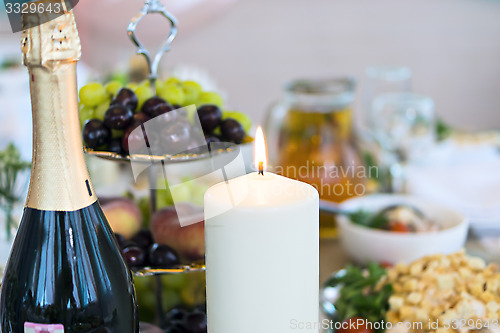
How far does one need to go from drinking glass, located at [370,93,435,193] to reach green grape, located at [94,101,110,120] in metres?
0.70

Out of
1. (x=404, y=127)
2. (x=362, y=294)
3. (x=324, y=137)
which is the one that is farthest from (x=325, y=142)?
(x=362, y=294)

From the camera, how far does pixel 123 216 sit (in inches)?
19.2

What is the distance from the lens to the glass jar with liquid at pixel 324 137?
0.89m

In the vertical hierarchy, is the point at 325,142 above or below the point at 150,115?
below

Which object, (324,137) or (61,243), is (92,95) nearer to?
(61,243)

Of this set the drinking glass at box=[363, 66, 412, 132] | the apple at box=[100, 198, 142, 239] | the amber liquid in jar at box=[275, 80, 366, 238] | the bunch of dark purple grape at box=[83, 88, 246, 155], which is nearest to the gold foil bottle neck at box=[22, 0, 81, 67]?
the bunch of dark purple grape at box=[83, 88, 246, 155]

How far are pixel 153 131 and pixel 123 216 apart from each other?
13 cm

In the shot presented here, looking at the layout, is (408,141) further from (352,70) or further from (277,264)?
(352,70)

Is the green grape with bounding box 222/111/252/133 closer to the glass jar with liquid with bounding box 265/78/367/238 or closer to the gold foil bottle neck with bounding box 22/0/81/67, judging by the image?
the gold foil bottle neck with bounding box 22/0/81/67

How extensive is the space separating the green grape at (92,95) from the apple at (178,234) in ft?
0.37

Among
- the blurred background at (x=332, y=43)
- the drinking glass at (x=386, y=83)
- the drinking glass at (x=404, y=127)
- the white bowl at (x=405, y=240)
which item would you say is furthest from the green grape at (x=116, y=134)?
the blurred background at (x=332, y=43)

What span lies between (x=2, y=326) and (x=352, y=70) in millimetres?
2350

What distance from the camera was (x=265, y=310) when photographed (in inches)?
12.4

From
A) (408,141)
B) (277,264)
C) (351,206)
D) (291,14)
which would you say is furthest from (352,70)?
(277,264)
